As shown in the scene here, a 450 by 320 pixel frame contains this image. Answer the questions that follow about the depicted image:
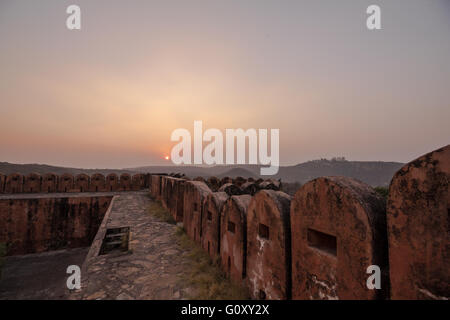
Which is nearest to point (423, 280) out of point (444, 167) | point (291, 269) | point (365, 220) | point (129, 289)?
point (365, 220)

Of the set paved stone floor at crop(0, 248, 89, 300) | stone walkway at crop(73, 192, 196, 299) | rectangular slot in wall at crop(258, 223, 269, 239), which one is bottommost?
paved stone floor at crop(0, 248, 89, 300)

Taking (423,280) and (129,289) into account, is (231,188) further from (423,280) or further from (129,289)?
(423,280)

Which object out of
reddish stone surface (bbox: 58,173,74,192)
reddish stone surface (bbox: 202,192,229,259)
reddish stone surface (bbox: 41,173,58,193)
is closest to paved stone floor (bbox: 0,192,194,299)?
reddish stone surface (bbox: 202,192,229,259)

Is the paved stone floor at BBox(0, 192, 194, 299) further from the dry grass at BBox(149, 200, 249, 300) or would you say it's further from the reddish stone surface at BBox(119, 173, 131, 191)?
the reddish stone surface at BBox(119, 173, 131, 191)

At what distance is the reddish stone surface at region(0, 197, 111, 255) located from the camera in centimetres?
991

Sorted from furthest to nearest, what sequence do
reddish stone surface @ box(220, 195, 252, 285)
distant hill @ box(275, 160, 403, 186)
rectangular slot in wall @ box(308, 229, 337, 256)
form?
1. distant hill @ box(275, 160, 403, 186)
2. reddish stone surface @ box(220, 195, 252, 285)
3. rectangular slot in wall @ box(308, 229, 337, 256)

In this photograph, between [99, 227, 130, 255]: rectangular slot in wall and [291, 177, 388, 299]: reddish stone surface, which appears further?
[99, 227, 130, 255]: rectangular slot in wall

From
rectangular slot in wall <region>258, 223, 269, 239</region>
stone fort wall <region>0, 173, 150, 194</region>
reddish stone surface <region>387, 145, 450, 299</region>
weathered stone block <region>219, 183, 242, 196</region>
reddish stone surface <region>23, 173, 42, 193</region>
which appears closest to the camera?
reddish stone surface <region>387, 145, 450, 299</region>

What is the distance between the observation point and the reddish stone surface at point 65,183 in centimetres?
1476

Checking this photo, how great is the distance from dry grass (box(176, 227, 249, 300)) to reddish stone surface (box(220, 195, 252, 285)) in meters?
0.15

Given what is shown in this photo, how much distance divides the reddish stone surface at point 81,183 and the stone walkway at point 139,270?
11298mm

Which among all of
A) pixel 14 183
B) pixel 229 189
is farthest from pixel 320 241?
pixel 14 183

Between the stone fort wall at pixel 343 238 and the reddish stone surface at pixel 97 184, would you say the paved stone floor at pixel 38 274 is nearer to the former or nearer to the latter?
the stone fort wall at pixel 343 238
